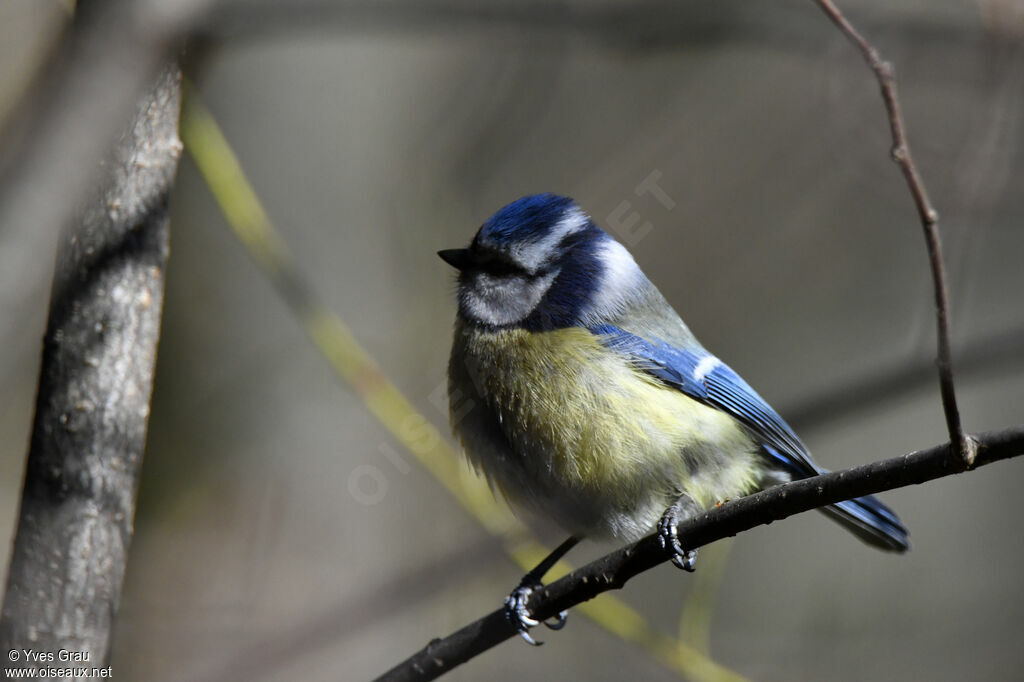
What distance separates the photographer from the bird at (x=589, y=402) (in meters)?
2.01

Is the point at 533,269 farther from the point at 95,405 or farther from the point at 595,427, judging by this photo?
the point at 95,405

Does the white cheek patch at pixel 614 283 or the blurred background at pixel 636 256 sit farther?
the blurred background at pixel 636 256

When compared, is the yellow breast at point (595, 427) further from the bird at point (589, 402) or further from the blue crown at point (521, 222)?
the blue crown at point (521, 222)

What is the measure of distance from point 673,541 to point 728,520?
1.02ft

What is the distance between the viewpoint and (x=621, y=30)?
1.85 meters

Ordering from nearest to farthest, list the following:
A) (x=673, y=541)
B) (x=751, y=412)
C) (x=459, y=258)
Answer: (x=673, y=541), (x=751, y=412), (x=459, y=258)

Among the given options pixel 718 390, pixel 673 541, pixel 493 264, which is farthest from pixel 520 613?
pixel 493 264

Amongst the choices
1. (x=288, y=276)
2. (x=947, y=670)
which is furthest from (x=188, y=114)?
(x=947, y=670)

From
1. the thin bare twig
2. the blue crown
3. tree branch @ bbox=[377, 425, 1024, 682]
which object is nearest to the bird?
the blue crown

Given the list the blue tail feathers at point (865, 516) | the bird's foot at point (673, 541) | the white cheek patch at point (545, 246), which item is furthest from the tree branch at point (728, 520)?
the white cheek patch at point (545, 246)

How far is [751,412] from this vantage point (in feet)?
7.39

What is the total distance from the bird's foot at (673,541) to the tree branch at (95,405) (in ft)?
3.14

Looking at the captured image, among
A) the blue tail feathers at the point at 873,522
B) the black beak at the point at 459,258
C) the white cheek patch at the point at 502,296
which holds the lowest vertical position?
the blue tail feathers at the point at 873,522

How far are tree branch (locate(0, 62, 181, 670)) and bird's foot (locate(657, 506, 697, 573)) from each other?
3.14ft
